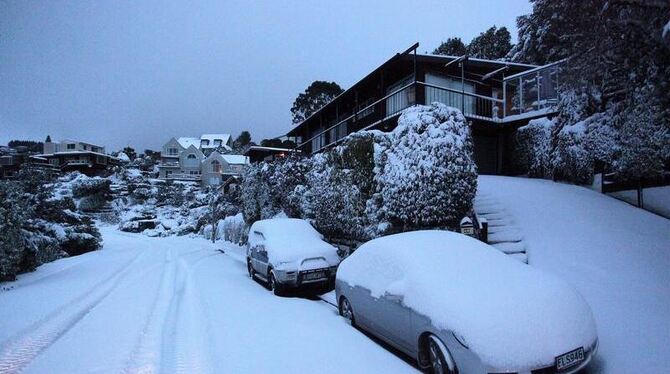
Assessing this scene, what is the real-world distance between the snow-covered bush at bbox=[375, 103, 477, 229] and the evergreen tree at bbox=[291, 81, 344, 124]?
47.8 metres

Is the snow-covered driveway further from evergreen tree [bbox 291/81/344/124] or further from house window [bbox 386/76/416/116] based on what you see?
evergreen tree [bbox 291/81/344/124]

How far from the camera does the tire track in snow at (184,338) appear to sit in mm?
4656

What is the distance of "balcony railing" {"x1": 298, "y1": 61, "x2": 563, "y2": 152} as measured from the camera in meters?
16.1

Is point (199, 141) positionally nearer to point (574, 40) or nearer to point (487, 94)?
point (487, 94)

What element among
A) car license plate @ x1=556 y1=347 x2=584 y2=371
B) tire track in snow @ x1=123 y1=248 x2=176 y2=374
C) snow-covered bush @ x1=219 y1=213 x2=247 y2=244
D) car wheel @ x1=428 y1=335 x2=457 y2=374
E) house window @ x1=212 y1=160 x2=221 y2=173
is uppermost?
house window @ x1=212 y1=160 x2=221 y2=173

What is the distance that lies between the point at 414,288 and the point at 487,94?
16996 mm

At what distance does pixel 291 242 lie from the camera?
9992mm

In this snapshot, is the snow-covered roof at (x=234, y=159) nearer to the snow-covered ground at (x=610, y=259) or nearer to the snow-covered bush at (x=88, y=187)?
the snow-covered bush at (x=88, y=187)

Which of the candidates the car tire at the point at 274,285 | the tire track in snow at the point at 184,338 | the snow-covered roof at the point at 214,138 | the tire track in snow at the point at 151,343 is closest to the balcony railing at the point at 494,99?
the car tire at the point at 274,285

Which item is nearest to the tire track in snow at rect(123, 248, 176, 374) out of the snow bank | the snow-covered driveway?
the snow-covered driveway

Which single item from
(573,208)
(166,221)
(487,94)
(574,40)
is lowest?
(166,221)

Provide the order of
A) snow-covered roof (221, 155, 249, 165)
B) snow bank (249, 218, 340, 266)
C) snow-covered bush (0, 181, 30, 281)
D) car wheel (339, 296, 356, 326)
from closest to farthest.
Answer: car wheel (339, 296, 356, 326) → snow bank (249, 218, 340, 266) → snow-covered bush (0, 181, 30, 281) → snow-covered roof (221, 155, 249, 165)

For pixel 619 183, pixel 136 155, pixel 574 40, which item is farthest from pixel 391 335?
pixel 136 155

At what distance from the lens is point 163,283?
35.3 feet
